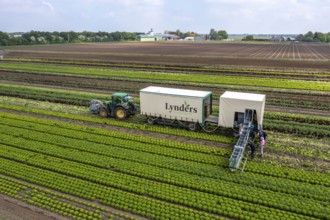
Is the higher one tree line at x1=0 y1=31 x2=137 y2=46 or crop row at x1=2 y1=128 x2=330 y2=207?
tree line at x1=0 y1=31 x2=137 y2=46

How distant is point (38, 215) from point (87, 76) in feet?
127

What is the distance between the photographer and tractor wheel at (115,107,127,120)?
2715cm

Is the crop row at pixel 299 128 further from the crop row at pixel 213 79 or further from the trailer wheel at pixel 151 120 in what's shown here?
the crop row at pixel 213 79

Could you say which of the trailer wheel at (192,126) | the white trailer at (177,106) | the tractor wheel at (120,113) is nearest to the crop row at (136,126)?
the trailer wheel at (192,126)

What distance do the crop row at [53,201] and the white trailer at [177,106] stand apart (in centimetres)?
1193

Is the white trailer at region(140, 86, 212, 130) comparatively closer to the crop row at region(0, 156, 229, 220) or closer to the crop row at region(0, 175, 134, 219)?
the crop row at region(0, 156, 229, 220)

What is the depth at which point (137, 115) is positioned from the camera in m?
28.8

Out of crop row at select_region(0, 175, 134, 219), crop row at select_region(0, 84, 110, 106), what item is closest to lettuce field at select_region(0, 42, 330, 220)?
crop row at select_region(0, 175, 134, 219)

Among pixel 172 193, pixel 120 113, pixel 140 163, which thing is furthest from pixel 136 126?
pixel 172 193

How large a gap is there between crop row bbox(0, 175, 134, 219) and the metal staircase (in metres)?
7.80

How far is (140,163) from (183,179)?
140 inches

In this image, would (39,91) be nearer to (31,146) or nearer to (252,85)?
(31,146)

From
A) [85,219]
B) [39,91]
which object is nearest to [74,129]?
[85,219]

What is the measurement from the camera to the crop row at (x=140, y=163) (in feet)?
52.3
